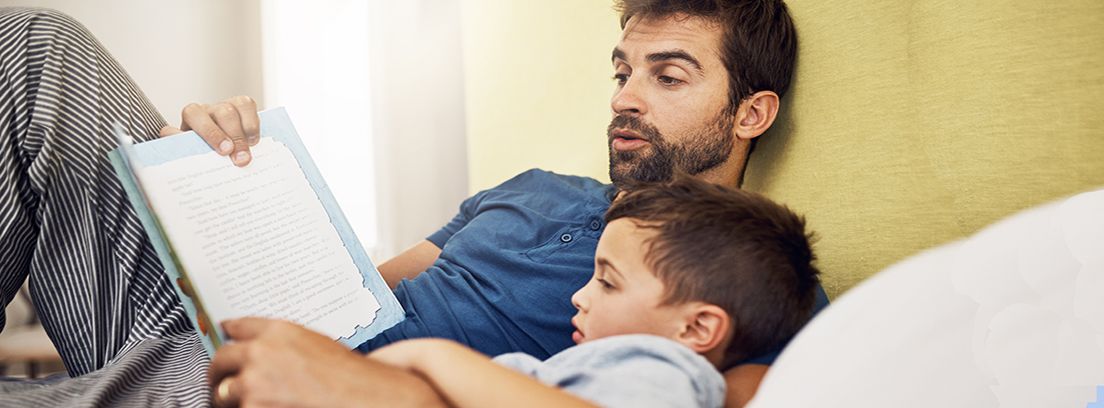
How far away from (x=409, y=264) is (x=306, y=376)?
29.3 inches

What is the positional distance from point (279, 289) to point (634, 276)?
0.37m

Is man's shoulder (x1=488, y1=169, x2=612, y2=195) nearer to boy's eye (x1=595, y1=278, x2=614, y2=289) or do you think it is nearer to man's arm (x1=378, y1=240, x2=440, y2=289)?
man's arm (x1=378, y1=240, x2=440, y2=289)

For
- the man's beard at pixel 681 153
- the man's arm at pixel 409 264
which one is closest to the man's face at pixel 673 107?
the man's beard at pixel 681 153

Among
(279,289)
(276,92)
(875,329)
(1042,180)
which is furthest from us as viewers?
(276,92)

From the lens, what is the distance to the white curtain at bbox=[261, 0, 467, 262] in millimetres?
2594

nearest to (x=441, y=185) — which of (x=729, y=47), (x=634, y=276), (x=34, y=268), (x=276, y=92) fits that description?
(x=276, y=92)

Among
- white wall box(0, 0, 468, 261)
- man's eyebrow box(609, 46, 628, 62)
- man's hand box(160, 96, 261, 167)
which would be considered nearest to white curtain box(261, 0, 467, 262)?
white wall box(0, 0, 468, 261)

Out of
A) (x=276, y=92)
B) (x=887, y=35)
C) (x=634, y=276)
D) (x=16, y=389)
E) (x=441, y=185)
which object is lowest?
(x=441, y=185)

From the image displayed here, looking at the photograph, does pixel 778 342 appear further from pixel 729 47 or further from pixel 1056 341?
pixel 729 47

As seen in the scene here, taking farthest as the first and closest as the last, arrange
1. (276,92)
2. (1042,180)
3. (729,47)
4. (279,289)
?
(276,92)
(729,47)
(279,289)
(1042,180)

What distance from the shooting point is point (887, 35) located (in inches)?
36.3

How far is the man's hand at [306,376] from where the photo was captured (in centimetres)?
57

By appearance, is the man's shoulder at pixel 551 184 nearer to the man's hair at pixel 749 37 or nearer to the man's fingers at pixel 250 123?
the man's hair at pixel 749 37

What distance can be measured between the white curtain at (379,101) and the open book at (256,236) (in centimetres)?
166
